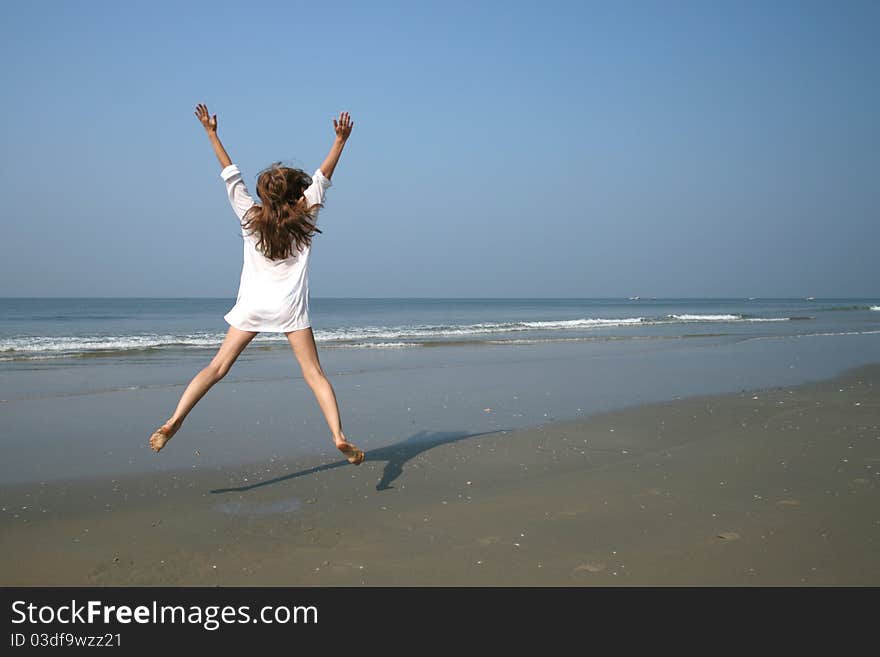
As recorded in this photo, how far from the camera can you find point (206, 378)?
4449mm

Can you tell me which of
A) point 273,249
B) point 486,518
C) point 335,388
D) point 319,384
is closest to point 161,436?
point 319,384

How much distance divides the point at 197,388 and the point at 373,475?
1.43m

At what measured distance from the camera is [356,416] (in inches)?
303

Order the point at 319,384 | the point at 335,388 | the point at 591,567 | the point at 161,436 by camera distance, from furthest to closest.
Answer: the point at 335,388 < the point at 319,384 < the point at 161,436 < the point at 591,567

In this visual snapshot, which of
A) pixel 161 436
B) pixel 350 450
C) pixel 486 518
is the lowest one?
pixel 486 518

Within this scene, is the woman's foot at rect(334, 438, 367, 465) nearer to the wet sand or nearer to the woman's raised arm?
the wet sand

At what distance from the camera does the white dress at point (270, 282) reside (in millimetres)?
4211

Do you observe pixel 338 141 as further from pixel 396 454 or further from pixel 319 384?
pixel 396 454

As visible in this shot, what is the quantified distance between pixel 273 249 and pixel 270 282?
0.22 meters

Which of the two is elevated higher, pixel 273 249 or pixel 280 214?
pixel 280 214

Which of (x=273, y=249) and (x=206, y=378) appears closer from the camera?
(x=273, y=249)

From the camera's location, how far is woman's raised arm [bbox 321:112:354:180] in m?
4.30

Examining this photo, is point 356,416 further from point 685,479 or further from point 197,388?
point 685,479
